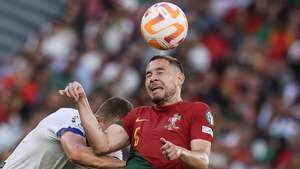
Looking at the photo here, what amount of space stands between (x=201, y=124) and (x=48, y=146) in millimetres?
1307

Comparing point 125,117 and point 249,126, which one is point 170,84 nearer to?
point 125,117

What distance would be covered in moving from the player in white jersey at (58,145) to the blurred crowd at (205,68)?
5.49 metres

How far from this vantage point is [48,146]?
30.5ft

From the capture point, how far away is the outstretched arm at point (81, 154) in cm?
902

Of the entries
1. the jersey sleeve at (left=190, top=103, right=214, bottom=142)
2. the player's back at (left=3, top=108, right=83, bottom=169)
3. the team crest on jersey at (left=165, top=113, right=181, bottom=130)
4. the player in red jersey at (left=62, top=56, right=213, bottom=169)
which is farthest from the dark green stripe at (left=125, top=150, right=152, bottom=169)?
the player's back at (left=3, top=108, right=83, bottom=169)

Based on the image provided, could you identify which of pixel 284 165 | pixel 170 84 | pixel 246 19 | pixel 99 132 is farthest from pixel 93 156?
pixel 246 19

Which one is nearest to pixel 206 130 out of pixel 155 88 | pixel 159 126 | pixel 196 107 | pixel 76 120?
pixel 196 107

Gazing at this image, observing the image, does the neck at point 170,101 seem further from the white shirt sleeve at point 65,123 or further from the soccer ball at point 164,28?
the white shirt sleeve at point 65,123

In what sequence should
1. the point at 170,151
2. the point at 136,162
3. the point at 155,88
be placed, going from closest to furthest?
1. the point at 170,151
2. the point at 136,162
3. the point at 155,88

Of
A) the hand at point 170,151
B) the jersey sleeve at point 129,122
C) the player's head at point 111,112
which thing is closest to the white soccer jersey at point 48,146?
the player's head at point 111,112

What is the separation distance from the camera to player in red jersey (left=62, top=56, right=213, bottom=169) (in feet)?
28.9

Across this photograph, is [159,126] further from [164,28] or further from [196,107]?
[164,28]

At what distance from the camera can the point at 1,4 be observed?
734 inches

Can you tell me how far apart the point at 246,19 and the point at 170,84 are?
9.52 m
